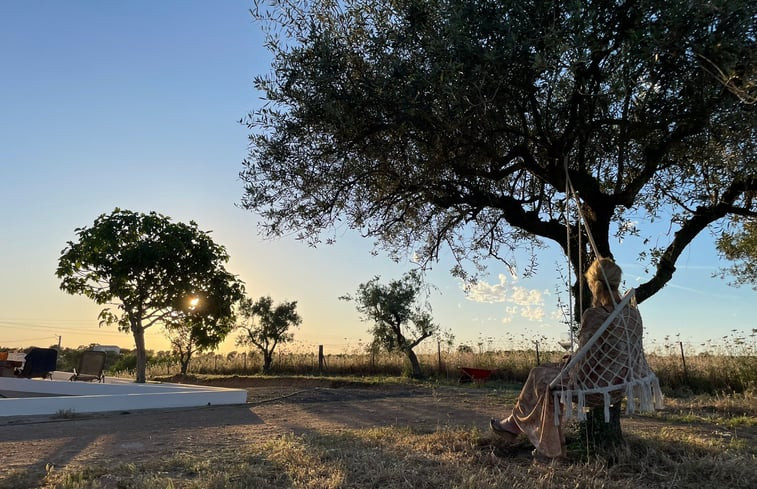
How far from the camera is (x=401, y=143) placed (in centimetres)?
650

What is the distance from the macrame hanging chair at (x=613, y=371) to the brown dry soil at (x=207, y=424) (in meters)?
2.86

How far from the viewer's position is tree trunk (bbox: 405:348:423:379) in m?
23.2

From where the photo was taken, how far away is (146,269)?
50.6ft

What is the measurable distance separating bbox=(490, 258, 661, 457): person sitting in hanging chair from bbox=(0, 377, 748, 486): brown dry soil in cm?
232

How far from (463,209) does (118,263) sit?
36.2ft

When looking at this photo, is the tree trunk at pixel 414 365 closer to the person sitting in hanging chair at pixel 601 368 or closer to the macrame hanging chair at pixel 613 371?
the person sitting in hanging chair at pixel 601 368

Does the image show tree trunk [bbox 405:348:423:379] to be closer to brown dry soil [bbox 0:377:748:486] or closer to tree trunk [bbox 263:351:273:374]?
brown dry soil [bbox 0:377:748:486]

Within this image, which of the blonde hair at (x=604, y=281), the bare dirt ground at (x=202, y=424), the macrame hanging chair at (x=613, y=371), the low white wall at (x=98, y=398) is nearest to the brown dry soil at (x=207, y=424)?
the bare dirt ground at (x=202, y=424)

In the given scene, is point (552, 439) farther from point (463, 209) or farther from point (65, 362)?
point (65, 362)

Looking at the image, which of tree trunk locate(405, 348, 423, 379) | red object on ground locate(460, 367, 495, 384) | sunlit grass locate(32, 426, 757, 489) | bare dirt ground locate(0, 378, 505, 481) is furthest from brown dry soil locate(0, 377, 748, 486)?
tree trunk locate(405, 348, 423, 379)

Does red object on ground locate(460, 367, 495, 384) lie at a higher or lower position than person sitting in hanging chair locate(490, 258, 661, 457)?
lower

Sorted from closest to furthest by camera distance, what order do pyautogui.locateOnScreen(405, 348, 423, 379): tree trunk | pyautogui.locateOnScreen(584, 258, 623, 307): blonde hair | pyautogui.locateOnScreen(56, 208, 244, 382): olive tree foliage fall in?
pyautogui.locateOnScreen(584, 258, 623, 307): blonde hair < pyautogui.locateOnScreen(56, 208, 244, 382): olive tree foliage < pyautogui.locateOnScreen(405, 348, 423, 379): tree trunk

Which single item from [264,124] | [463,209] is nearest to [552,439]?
[463,209]

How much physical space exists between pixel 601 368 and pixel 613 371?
0.10 metres
